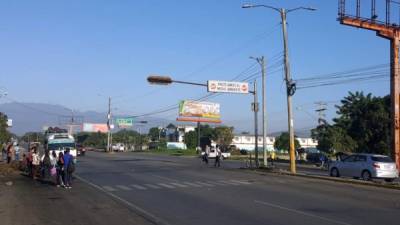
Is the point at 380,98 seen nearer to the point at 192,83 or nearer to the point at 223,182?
the point at 192,83

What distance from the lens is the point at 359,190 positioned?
23219 millimetres

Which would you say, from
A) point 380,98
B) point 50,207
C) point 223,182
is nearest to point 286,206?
point 50,207

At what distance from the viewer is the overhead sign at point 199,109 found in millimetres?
108688

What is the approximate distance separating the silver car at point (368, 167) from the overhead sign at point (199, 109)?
76.8 meters

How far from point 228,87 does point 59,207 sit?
2609cm

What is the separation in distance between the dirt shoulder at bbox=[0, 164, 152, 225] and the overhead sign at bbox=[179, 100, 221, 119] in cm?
8329

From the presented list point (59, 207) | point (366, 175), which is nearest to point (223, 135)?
point (366, 175)

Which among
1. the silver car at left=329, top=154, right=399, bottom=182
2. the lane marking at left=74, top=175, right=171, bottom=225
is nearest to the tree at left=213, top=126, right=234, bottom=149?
the silver car at left=329, top=154, right=399, bottom=182

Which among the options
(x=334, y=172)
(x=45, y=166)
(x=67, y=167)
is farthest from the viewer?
(x=334, y=172)

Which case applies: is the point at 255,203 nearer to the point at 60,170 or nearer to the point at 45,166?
the point at 60,170

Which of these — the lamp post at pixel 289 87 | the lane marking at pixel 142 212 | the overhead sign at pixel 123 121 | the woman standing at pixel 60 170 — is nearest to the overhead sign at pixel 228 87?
the lamp post at pixel 289 87

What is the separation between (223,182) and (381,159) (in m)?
9.11

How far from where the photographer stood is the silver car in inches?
1179

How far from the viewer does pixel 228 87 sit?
138 ft
